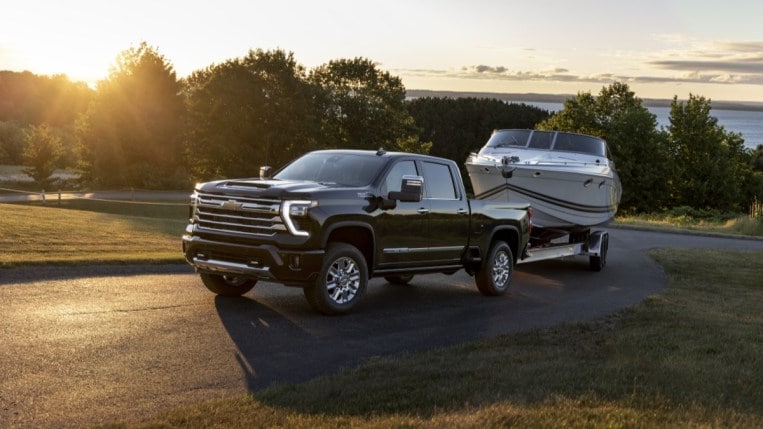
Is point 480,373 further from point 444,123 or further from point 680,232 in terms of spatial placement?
point 444,123

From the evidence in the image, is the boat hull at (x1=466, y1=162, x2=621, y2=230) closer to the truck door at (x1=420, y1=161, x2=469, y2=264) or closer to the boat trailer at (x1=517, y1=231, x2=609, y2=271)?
the boat trailer at (x1=517, y1=231, x2=609, y2=271)

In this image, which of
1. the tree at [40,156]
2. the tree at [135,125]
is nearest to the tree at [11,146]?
the tree at [135,125]

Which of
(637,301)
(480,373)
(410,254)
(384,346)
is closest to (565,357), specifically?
(480,373)

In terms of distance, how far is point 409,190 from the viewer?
35.7 ft

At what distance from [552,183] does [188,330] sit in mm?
9843

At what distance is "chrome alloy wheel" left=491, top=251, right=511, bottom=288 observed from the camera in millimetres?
13523

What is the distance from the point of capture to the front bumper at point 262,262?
9852 millimetres

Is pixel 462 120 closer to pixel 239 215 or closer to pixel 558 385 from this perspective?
pixel 239 215

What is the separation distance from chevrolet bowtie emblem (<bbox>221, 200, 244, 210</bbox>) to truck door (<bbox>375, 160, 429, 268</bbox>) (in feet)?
6.04

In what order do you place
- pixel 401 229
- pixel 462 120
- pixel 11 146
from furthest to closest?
pixel 462 120 < pixel 11 146 < pixel 401 229

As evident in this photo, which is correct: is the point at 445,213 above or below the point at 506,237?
above

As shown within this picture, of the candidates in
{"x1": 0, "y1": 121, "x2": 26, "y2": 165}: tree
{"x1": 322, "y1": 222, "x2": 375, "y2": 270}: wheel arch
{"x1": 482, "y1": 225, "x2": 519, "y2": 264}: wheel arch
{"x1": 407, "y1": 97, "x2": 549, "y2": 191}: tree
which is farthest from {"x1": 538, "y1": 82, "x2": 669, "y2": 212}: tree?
{"x1": 322, "y1": 222, "x2": 375, "y2": 270}: wheel arch

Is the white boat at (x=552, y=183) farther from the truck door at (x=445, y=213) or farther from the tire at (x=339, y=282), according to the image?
the tire at (x=339, y=282)

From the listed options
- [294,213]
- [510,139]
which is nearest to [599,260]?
[510,139]
